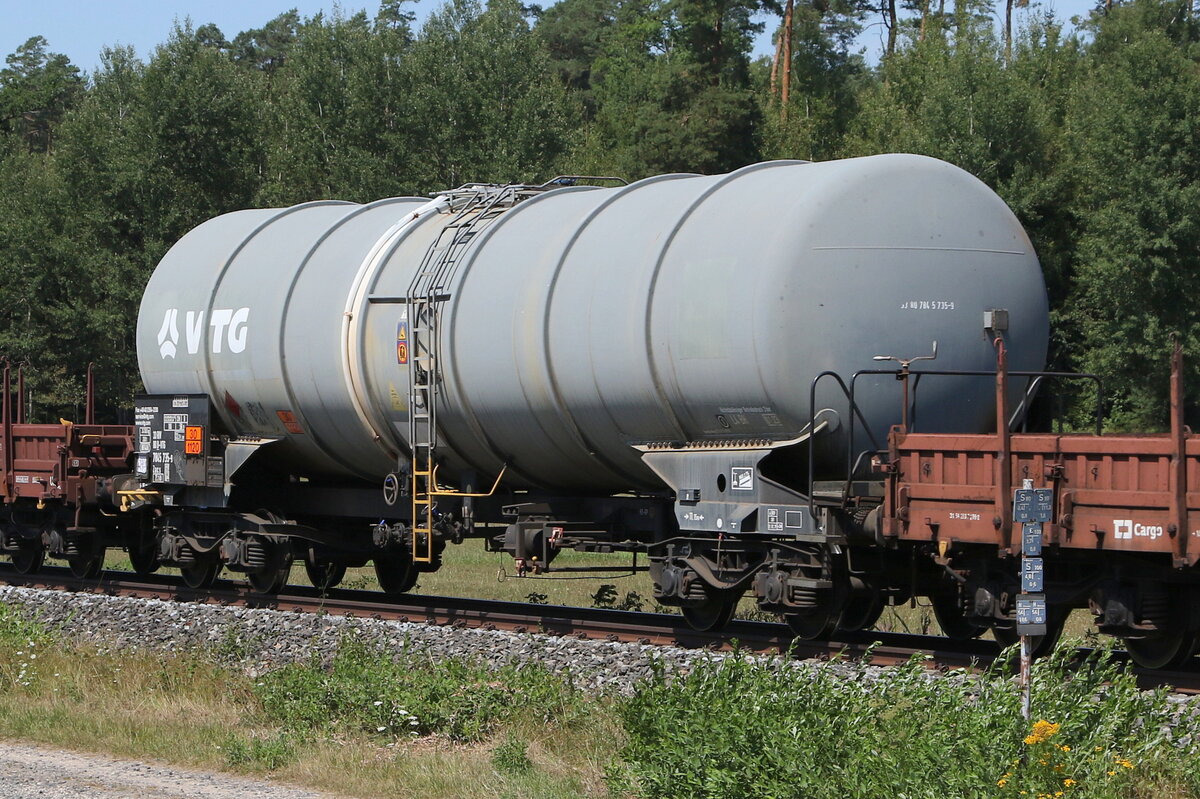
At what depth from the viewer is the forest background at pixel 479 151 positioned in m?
36.7

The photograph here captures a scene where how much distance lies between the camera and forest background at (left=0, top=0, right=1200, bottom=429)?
120 feet

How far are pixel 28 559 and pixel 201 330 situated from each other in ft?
17.2

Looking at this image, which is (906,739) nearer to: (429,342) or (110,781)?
(110,781)

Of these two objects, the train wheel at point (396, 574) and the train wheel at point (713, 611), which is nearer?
the train wheel at point (713, 611)

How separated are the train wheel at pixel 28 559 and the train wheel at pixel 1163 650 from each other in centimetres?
1410

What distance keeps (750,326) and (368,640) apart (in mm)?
4368

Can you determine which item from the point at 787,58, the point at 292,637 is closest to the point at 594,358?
the point at 292,637

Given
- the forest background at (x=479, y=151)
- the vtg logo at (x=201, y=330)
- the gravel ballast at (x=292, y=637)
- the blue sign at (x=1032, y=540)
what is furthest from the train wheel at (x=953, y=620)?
the forest background at (x=479, y=151)

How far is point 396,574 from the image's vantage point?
59.8 ft

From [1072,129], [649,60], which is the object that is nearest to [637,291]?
[1072,129]

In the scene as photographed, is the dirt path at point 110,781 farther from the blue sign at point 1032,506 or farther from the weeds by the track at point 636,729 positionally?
the blue sign at point 1032,506

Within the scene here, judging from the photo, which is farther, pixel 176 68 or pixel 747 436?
pixel 176 68

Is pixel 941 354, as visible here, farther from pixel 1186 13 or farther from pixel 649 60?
pixel 649 60

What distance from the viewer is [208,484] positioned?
54.1 feet
